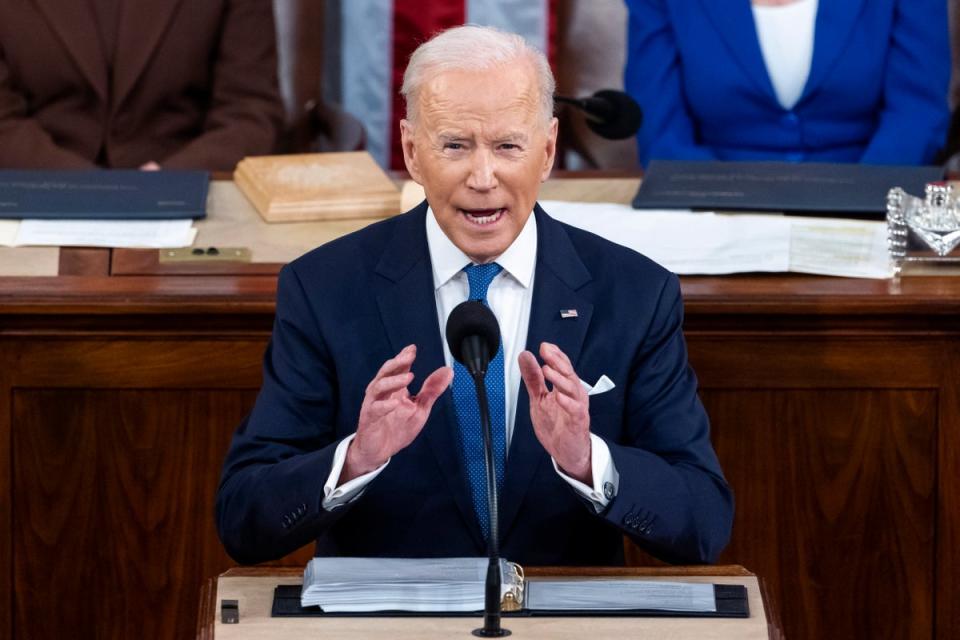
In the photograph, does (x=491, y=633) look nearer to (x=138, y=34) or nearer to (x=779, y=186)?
(x=779, y=186)

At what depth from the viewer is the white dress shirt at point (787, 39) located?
158 inches

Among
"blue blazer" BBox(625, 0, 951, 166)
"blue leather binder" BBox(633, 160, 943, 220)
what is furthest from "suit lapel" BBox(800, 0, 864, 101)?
"blue leather binder" BBox(633, 160, 943, 220)

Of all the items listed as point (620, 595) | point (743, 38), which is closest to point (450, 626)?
point (620, 595)

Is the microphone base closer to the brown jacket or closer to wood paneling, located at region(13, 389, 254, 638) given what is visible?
wood paneling, located at region(13, 389, 254, 638)

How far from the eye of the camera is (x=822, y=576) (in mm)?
2723

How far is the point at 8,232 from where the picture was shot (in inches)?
120

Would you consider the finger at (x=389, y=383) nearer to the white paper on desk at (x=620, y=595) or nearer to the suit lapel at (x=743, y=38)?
the white paper on desk at (x=620, y=595)

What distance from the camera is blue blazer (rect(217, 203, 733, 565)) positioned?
2.19 meters

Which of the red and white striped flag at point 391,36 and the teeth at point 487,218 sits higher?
the red and white striped flag at point 391,36

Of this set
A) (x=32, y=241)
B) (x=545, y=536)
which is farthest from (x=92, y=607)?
(x=545, y=536)

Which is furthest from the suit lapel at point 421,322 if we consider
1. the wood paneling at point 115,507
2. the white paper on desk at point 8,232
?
the white paper on desk at point 8,232

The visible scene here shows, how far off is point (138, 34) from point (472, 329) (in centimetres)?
275

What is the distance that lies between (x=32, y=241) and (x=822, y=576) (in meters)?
1.45

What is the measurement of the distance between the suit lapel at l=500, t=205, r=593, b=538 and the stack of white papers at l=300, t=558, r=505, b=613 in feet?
0.87
